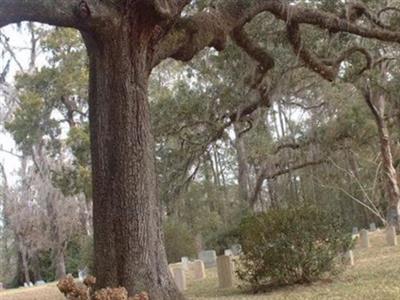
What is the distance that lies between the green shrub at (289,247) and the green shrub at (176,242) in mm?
9884

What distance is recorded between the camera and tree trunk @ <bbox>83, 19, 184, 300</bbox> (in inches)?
267

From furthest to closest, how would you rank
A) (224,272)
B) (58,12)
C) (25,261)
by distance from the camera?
(25,261) → (224,272) → (58,12)

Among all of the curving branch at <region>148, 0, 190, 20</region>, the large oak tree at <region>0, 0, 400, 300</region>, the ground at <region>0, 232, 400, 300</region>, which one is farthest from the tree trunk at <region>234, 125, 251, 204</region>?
the large oak tree at <region>0, 0, 400, 300</region>

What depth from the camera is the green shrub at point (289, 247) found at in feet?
31.5

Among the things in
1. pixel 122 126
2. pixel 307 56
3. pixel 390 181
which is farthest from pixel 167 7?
pixel 390 181

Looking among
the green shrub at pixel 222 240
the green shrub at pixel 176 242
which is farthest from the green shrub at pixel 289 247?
the green shrub at pixel 222 240

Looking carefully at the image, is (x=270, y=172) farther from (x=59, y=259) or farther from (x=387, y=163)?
(x=59, y=259)

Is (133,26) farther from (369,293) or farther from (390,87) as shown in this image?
(390,87)

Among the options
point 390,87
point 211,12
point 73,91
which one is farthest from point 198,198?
point 211,12

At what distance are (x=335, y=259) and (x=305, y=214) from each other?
1.24m

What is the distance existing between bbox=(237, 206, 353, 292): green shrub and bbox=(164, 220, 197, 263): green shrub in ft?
32.4

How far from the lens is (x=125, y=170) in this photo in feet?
22.8

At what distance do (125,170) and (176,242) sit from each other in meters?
13.8

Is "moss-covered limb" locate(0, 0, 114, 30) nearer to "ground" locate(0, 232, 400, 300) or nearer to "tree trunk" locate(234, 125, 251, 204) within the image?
"ground" locate(0, 232, 400, 300)
